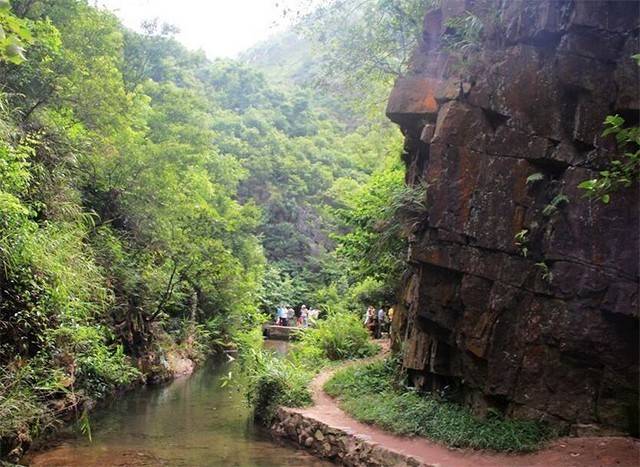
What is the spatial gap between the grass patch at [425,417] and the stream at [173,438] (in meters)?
A: 1.44

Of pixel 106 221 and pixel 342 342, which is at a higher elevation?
pixel 106 221

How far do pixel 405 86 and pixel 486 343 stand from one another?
5.87m

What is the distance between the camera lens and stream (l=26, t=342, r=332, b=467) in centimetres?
977

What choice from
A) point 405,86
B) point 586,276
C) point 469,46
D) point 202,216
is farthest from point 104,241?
point 586,276

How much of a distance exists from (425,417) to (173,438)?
4684 millimetres

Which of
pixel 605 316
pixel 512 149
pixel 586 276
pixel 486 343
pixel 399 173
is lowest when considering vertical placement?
pixel 486 343

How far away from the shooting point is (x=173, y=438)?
37.4ft

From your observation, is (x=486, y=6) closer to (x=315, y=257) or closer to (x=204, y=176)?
(x=204, y=176)

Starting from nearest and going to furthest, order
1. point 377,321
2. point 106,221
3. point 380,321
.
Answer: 1. point 106,221
2. point 380,321
3. point 377,321

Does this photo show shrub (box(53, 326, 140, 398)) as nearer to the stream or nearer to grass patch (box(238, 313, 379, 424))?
the stream

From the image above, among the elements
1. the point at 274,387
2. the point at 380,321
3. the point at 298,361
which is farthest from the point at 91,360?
the point at 380,321

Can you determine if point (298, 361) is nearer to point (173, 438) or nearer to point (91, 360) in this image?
point (173, 438)

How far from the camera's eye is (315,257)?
4169 centimetres

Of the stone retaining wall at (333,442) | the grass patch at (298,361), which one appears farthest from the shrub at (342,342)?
the stone retaining wall at (333,442)
